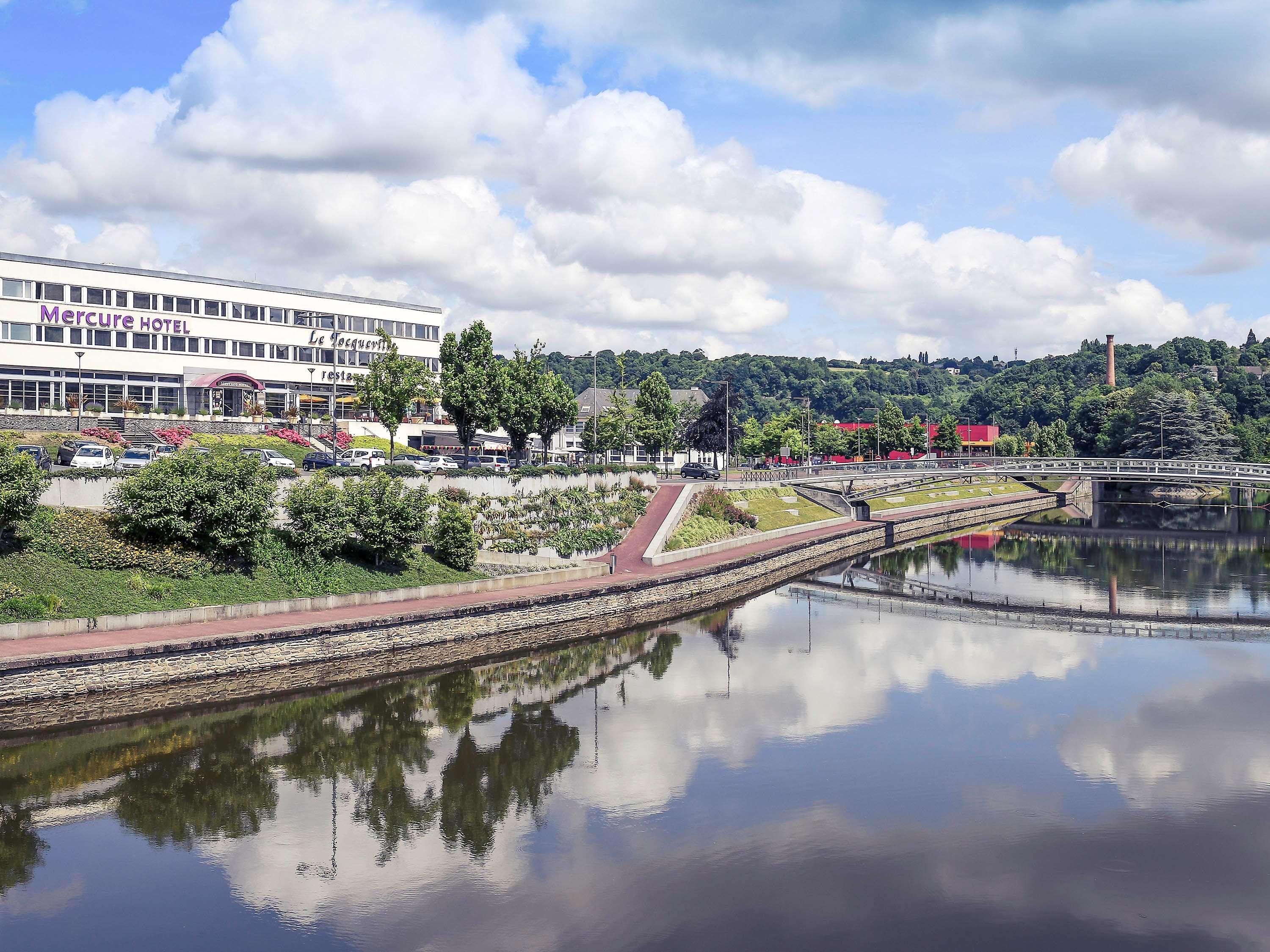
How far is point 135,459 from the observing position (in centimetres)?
5719

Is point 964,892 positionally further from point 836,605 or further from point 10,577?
point 836,605

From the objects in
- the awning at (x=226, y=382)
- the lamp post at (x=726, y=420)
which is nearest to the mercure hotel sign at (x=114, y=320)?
the awning at (x=226, y=382)

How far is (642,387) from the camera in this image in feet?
374

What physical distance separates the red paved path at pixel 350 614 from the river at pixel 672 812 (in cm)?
387

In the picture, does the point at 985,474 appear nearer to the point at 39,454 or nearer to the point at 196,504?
the point at 196,504

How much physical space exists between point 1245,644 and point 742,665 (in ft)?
84.9

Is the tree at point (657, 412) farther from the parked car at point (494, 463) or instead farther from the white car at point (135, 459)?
the white car at point (135, 459)

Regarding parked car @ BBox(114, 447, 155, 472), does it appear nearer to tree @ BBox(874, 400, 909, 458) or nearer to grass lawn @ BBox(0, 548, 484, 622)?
grass lawn @ BBox(0, 548, 484, 622)

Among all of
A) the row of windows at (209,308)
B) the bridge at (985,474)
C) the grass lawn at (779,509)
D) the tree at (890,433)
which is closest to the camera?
the row of windows at (209,308)

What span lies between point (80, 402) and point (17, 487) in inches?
1431

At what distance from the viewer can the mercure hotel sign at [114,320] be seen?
8431 centimetres

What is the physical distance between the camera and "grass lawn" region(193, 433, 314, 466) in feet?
245

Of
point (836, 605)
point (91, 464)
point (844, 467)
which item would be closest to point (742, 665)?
point (836, 605)

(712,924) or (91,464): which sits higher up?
(91,464)
